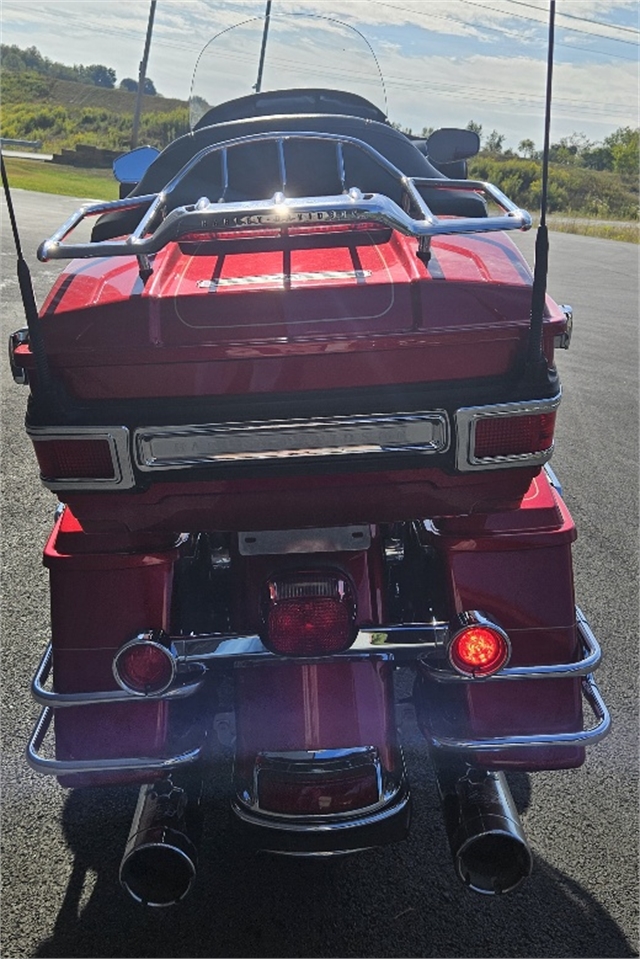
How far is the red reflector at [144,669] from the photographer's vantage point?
1.94 metres

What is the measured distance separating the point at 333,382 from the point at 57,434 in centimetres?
61

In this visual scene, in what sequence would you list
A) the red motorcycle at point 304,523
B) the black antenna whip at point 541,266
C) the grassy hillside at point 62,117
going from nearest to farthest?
1. the black antenna whip at point 541,266
2. the red motorcycle at point 304,523
3. the grassy hillside at point 62,117

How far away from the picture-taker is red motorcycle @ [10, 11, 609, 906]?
1.76 metres

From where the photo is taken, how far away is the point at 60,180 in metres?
22.9

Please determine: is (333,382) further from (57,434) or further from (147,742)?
(147,742)

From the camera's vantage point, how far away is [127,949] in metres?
2.05

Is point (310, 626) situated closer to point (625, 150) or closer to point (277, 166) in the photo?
point (277, 166)

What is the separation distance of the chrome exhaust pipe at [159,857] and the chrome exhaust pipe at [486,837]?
2.08 ft

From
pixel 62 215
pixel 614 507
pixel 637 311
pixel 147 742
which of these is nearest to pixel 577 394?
pixel 614 507

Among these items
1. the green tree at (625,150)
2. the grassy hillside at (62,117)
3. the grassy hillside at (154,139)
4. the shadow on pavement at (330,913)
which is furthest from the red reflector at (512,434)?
the green tree at (625,150)

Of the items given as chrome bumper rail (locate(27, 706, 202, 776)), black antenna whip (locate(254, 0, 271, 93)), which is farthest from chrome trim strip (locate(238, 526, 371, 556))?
black antenna whip (locate(254, 0, 271, 93))

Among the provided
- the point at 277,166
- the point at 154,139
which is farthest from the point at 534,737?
the point at 154,139

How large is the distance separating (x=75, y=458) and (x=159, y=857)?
96 cm

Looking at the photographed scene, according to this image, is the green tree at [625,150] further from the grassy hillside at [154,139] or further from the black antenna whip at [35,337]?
the black antenna whip at [35,337]
